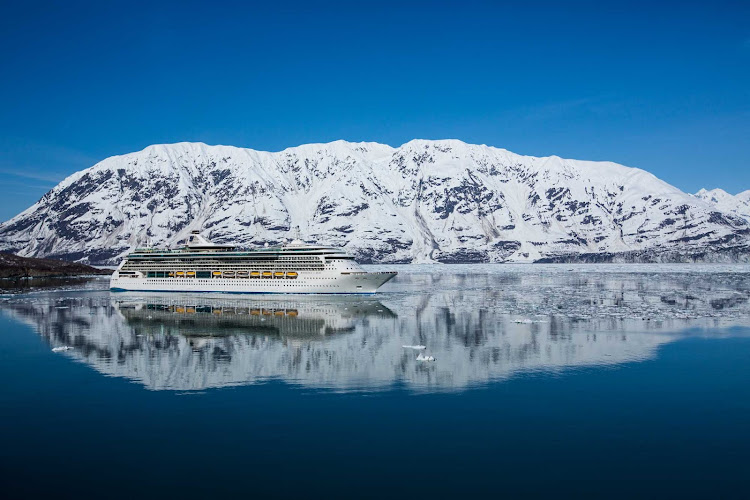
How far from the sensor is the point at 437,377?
31344 millimetres

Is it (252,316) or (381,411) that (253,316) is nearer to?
(252,316)

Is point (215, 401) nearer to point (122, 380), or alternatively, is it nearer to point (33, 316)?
point (122, 380)

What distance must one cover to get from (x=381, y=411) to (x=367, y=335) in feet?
70.4

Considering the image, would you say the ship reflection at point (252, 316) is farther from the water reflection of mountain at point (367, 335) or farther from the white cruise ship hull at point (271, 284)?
the white cruise ship hull at point (271, 284)

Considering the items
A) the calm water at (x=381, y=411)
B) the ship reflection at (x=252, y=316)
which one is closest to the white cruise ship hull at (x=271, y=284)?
the ship reflection at (x=252, y=316)

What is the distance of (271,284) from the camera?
101875 millimetres

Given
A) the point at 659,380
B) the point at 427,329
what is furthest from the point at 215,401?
the point at 427,329

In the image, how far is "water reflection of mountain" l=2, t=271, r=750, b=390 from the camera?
32938 millimetres

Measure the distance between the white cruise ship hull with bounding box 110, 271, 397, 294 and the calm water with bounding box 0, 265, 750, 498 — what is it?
42.1 m

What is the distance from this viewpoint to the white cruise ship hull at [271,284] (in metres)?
93.6

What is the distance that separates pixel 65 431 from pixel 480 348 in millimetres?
25067

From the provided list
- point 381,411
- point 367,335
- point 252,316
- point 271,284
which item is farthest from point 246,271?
point 381,411

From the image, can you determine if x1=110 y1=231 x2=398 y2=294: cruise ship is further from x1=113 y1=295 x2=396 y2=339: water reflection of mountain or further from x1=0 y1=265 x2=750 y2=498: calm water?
x1=0 y1=265 x2=750 y2=498: calm water

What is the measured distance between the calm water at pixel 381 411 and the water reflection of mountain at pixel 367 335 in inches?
11.2
